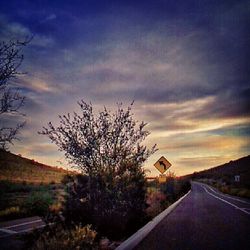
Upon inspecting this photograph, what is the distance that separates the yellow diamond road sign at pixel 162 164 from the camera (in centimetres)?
2589

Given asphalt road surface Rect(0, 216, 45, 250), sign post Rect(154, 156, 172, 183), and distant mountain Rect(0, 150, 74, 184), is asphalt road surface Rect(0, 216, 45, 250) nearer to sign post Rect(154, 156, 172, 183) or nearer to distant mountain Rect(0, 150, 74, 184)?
sign post Rect(154, 156, 172, 183)

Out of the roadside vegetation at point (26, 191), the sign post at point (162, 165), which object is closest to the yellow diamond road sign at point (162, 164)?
the sign post at point (162, 165)

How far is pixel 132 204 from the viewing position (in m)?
11.8

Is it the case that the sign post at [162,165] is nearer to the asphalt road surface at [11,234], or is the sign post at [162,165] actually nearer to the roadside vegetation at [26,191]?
the roadside vegetation at [26,191]

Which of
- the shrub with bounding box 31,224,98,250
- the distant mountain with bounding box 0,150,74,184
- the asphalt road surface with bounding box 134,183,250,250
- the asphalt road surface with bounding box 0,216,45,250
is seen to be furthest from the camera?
the distant mountain with bounding box 0,150,74,184

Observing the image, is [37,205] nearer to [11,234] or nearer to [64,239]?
[11,234]

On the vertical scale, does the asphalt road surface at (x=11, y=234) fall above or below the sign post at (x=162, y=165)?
below

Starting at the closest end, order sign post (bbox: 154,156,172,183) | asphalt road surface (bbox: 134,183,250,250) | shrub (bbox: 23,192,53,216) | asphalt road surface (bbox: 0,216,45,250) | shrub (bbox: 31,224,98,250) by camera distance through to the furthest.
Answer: shrub (bbox: 31,224,98,250), asphalt road surface (bbox: 134,183,250,250), asphalt road surface (bbox: 0,216,45,250), shrub (bbox: 23,192,53,216), sign post (bbox: 154,156,172,183)

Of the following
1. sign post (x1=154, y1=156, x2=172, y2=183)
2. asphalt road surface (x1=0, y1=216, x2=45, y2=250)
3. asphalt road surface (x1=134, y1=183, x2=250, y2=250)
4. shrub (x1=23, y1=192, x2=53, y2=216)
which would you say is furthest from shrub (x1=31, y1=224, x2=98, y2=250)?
sign post (x1=154, y1=156, x2=172, y2=183)

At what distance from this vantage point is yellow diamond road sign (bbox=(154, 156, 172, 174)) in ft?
84.9

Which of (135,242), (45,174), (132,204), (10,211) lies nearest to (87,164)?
(132,204)

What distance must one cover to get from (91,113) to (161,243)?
466 centimetres

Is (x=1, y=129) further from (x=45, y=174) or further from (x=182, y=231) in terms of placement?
(x=45, y=174)

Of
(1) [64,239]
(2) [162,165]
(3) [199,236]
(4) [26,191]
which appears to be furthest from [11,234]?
(4) [26,191]
